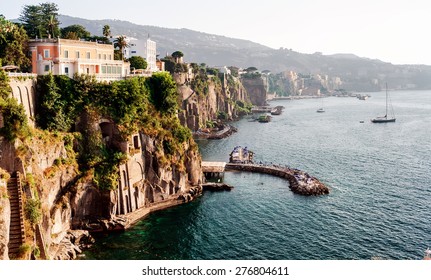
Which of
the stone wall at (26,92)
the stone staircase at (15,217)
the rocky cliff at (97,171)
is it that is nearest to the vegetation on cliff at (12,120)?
the rocky cliff at (97,171)

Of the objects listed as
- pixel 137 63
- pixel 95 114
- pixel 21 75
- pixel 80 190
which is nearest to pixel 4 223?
pixel 80 190

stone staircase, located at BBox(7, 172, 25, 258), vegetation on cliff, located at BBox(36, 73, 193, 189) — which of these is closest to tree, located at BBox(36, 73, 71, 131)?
vegetation on cliff, located at BBox(36, 73, 193, 189)

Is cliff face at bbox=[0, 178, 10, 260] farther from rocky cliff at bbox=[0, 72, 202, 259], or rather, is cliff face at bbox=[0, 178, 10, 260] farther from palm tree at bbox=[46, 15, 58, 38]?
palm tree at bbox=[46, 15, 58, 38]

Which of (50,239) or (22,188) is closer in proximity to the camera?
(22,188)

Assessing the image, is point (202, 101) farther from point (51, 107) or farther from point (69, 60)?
point (51, 107)

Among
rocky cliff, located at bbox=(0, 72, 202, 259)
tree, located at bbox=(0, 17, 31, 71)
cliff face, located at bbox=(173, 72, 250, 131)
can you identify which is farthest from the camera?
cliff face, located at bbox=(173, 72, 250, 131)

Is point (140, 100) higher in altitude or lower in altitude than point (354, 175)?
higher

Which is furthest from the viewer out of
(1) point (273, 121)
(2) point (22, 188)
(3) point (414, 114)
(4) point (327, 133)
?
(3) point (414, 114)

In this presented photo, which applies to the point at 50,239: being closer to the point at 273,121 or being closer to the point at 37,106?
the point at 37,106

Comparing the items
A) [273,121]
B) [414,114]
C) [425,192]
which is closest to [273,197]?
[425,192]
